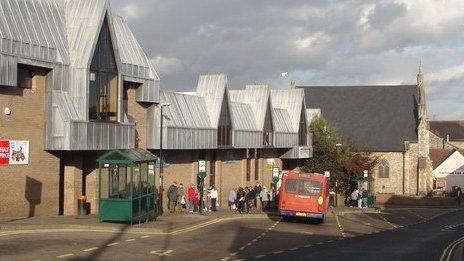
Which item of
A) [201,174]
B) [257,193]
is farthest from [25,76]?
[257,193]

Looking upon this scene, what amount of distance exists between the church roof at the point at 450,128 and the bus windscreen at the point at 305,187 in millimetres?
105170

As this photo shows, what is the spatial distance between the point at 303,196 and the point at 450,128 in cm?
11284

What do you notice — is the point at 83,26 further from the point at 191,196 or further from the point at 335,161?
the point at 335,161

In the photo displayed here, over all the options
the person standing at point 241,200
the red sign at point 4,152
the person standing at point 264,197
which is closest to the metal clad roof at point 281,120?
the person standing at point 264,197

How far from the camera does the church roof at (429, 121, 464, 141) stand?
139 meters

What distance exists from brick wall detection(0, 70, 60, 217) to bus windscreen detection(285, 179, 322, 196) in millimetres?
12441

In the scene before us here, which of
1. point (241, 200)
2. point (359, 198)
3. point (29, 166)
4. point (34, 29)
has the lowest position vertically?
point (359, 198)

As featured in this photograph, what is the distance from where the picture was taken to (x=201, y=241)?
24750mm

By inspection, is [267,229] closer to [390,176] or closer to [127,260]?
[127,260]

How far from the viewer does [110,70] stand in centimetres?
3206

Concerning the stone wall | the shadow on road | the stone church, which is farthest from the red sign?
the stone wall

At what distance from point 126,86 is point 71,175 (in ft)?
Result: 20.5

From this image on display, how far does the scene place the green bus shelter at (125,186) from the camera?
27.1m

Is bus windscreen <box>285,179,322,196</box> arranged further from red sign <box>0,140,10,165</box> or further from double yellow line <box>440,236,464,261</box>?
red sign <box>0,140,10,165</box>
